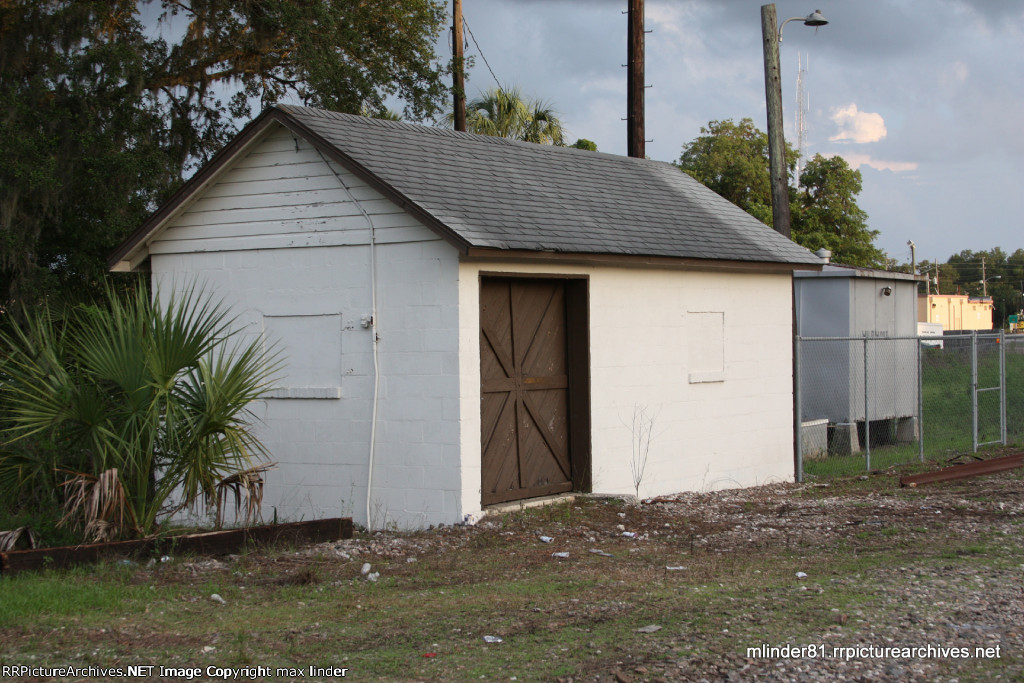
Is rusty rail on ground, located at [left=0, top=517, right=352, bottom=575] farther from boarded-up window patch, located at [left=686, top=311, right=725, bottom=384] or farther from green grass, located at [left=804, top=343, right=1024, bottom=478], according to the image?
green grass, located at [left=804, top=343, right=1024, bottom=478]

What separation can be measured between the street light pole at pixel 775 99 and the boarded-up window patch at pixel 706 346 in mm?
5151

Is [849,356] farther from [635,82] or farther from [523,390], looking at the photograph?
[523,390]

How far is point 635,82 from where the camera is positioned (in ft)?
62.9

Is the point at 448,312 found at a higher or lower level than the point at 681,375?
higher

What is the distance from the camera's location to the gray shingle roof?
35.4 ft

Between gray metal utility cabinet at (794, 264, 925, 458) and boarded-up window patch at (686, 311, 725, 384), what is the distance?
510 centimetres

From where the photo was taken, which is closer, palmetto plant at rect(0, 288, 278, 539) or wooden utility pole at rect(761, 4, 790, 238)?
palmetto plant at rect(0, 288, 278, 539)

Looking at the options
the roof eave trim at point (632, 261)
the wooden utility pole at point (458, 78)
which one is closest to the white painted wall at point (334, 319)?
the roof eave trim at point (632, 261)

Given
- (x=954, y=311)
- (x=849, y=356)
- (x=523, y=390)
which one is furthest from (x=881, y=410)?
(x=954, y=311)

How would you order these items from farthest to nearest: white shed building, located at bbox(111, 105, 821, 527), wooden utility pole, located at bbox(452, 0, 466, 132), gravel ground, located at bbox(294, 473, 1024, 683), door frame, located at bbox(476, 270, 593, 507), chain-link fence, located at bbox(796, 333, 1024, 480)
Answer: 1. wooden utility pole, located at bbox(452, 0, 466, 132)
2. chain-link fence, located at bbox(796, 333, 1024, 480)
3. door frame, located at bbox(476, 270, 593, 507)
4. white shed building, located at bbox(111, 105, 821, 527)
5. gravel ground, located at bbox(294, 473, 1024, 683)

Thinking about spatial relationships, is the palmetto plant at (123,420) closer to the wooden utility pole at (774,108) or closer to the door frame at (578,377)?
the door frame at (578,377)

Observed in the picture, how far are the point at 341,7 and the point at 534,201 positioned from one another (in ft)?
32.7

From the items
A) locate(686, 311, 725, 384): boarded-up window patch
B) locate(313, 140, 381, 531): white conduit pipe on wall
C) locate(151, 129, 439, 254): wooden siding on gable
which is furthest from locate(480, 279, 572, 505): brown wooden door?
locate(686, 311, 725, 384): boarded-up window patch

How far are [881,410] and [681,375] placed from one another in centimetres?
765
